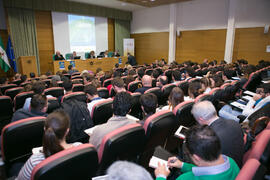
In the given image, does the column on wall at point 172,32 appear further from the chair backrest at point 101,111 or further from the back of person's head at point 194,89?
the chair backrest at point 101,111

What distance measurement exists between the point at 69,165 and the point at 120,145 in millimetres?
453

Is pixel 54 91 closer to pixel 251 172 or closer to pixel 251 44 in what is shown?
pixel 251 172

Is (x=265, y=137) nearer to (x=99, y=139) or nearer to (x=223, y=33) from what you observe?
(x=99, y=139)

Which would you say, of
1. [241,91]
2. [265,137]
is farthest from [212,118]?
[241,91]

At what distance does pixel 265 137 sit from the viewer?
1.48 meters

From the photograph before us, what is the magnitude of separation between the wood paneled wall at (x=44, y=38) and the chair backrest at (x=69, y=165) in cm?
1031

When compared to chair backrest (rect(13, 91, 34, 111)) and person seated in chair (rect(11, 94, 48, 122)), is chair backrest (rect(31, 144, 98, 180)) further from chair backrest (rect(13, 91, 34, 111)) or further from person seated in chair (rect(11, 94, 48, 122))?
chair backrest (rect(13, 91, 34, 111))

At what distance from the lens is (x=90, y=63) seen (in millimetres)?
10047

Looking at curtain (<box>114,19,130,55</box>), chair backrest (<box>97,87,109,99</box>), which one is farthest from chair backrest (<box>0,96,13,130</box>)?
curtain (<box>114,19,130,55</box>)

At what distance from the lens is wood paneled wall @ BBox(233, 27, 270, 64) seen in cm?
853

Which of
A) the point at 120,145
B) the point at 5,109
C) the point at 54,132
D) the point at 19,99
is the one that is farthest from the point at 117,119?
the point at 5,109

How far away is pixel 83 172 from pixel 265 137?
149 cm

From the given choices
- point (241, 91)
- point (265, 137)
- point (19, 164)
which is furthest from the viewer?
point (241, 91)

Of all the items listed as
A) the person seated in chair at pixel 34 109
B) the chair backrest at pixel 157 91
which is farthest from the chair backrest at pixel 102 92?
the person seated in chair at pixel 34 109
